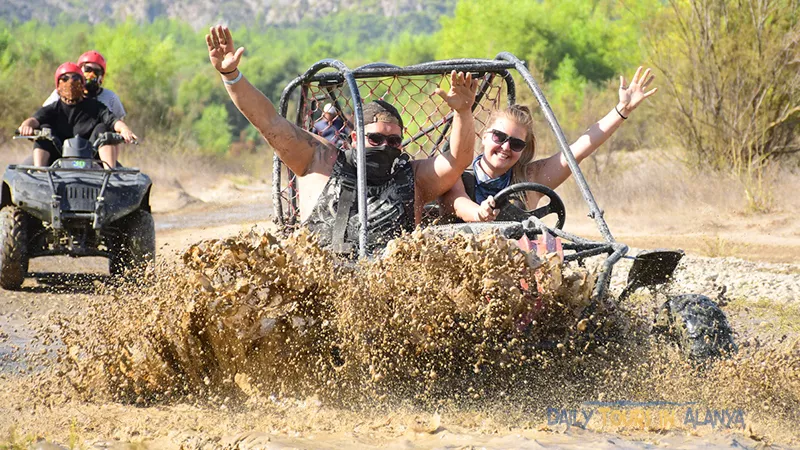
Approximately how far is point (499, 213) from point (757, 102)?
42.1 feet

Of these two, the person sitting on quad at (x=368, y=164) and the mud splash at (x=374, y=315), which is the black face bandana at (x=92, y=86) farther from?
the mud splash at (x=374, y=315)

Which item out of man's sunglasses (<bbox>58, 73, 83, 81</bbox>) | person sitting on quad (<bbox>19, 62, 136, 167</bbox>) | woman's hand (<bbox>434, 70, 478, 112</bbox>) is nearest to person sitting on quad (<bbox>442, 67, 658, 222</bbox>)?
woman's hand (<bbox>434, 70, 478, 112</bbox>)

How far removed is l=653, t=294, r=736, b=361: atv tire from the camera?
4.59 metres

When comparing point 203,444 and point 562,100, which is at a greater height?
point 562,100

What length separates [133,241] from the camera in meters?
8.46

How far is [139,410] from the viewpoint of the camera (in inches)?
178

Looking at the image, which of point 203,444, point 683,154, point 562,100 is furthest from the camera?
point 562,100

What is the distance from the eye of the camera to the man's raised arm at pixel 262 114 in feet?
16.0

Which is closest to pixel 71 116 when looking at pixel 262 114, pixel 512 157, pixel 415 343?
pixel 262 114

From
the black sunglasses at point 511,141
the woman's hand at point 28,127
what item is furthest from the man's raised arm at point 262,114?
the woman's hand at point 28,127

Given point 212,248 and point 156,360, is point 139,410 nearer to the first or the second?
point 156,360

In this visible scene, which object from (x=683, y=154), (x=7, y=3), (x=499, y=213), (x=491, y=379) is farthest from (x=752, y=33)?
(x=7, y=3)

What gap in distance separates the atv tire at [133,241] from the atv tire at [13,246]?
2.23ft

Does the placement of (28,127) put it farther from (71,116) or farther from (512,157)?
(512,157)
